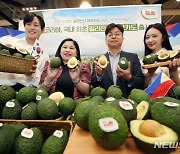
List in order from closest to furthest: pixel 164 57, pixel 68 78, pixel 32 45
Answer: pixel 164 57
pixel 68 78
pixel 32 45

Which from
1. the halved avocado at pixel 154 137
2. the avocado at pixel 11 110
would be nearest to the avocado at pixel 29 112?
the avocado at pixel 11 110

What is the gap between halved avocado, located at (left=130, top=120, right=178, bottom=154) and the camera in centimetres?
66

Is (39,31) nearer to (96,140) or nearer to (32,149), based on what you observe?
(32,149)

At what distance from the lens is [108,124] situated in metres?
→ 0.70

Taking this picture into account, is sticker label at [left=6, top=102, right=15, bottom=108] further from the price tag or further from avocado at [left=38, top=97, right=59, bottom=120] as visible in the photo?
avocado at [left=38, top=97, right=59, bottom=120]

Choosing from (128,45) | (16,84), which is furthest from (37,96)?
(128,45)

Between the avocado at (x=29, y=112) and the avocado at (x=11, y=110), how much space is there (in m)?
0.04

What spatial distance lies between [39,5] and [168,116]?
462cm

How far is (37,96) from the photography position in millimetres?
1395

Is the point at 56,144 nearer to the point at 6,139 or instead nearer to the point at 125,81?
the point at 6,139

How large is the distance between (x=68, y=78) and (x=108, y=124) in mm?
1384

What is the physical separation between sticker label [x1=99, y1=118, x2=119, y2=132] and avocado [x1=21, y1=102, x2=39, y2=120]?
0.64 metres

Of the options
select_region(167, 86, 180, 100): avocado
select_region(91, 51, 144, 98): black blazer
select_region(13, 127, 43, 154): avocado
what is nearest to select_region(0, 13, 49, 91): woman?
select_region(91, 51, 144, 98): black blazer

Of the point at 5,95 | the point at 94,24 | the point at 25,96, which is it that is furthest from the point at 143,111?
the point at 94,24
